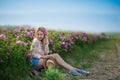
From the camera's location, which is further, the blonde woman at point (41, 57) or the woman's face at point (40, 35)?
the woman's face at point (40, 35)

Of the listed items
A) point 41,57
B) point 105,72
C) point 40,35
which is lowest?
point 105,72

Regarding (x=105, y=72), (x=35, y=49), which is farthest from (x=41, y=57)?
(x=105, y=72)

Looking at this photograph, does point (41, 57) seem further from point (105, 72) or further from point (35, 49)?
point (105, 72)

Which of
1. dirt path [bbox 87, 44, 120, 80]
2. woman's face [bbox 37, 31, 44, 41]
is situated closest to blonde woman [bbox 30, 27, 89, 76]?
woman's face [bbox 37, 31, 44, 41]

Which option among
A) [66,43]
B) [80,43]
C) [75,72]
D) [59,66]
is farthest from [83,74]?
[80,43]

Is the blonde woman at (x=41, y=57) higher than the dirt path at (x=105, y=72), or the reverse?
the blonde woman at (x=41, y=57)

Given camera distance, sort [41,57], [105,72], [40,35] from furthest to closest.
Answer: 1. [105,72]
2. [40,35]
3. [41,57]

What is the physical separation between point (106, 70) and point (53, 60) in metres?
2.15

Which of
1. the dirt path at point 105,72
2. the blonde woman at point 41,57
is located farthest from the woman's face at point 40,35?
the dirt path at point 105,72

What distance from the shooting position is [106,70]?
12570mm

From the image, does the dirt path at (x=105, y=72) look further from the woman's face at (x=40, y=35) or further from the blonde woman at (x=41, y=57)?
the woman's face at (x=40, y=35)

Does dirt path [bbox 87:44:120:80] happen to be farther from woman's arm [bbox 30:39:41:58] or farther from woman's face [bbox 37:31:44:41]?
woman's face [bbox 37:31:44:41]

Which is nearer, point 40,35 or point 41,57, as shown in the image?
point 41,57

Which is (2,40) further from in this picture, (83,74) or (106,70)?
(106,70)
